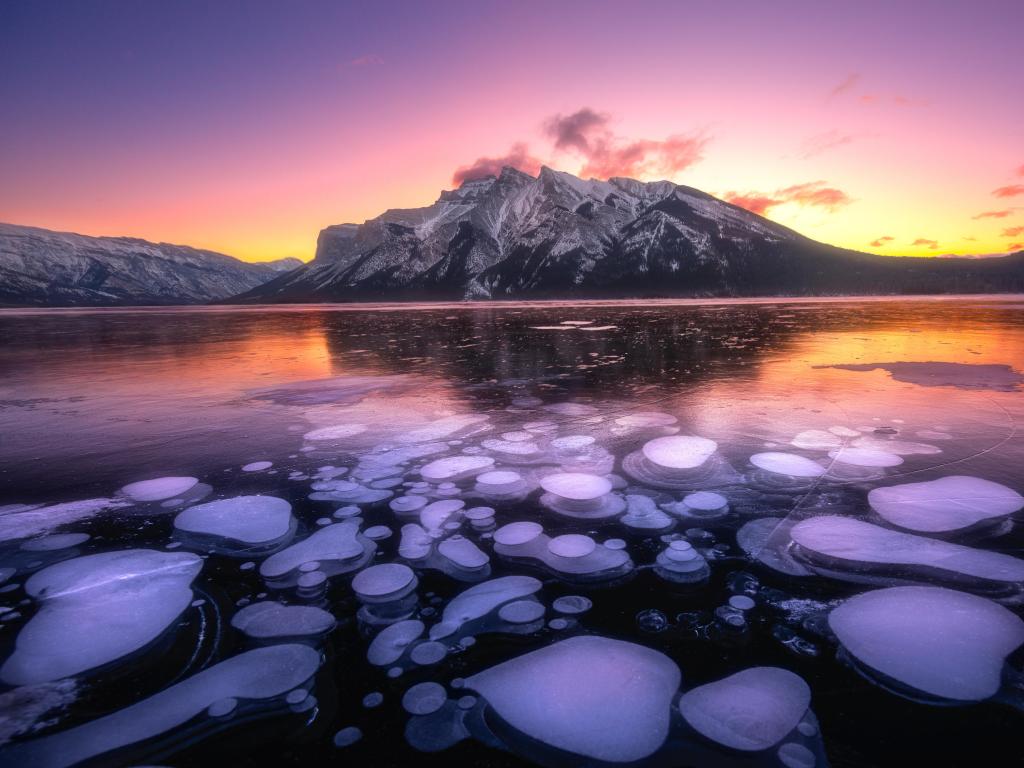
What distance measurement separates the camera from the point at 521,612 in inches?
118

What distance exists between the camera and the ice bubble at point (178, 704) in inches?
82.0

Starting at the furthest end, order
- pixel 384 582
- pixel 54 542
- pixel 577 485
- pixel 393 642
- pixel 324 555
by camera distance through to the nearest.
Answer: pixel 577 485, pixel 54 542, pixel 324 555, pixel 384 582, pixel 393 642

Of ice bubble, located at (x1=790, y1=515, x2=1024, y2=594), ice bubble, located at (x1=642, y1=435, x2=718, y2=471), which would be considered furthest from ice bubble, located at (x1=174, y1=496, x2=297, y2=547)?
Answer: ice bubble, located at (x1=790, y1=515, x2=1024, y2=594)

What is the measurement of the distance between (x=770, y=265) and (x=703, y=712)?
191147mm

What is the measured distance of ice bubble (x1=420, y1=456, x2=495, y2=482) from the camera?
5.31 metres

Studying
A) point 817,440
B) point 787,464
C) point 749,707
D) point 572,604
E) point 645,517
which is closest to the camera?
point 749,707

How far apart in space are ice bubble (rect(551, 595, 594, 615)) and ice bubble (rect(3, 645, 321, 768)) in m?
1.41

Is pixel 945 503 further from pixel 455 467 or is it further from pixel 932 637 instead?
pixel 455 467

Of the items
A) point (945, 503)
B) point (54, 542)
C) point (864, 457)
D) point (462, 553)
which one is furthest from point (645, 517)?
point (54, 542)

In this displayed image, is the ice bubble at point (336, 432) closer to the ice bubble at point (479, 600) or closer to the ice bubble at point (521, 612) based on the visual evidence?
the ice bubble at point (479, 600)

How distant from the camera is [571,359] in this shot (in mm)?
14797

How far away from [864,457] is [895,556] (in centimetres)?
242

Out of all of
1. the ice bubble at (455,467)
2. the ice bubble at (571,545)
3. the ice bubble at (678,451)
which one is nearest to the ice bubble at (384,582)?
the ice bubble at (571,545)

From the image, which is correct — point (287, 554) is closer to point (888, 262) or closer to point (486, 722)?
point (486, 722)
